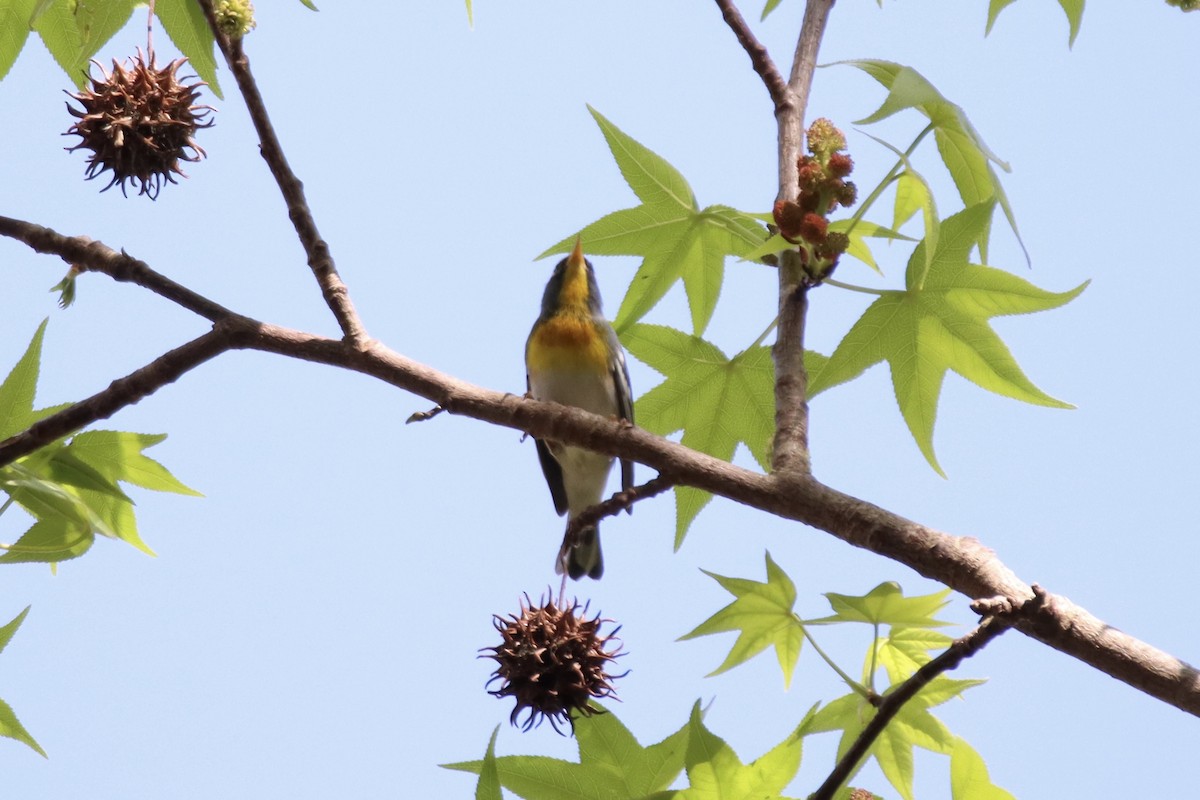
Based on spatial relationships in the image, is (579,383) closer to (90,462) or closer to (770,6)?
(770,6)

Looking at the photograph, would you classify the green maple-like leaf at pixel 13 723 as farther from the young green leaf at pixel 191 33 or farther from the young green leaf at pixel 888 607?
the young green leaf at pixel 888 607

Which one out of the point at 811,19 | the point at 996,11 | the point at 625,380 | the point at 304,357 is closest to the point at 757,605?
the point at 304,357

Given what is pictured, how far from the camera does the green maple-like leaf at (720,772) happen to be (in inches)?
72.7

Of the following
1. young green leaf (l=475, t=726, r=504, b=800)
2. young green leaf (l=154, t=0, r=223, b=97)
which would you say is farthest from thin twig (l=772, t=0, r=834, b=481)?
young green leaf (l=154, t=0, r=223, b=97)

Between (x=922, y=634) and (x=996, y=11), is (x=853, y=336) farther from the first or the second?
(x=996, y=11)

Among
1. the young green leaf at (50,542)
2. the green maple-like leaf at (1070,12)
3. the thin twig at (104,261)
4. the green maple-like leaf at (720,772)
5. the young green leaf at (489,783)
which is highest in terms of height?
the green maple-like leaf at (1070,12)

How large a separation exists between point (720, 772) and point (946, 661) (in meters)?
0.43

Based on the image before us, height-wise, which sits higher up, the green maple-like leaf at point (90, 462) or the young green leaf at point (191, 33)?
the young green leaf at point (191, 33)

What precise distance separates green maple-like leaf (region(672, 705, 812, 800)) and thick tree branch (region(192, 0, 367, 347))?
1.02 meters

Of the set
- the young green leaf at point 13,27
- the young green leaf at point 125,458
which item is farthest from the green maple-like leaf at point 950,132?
the young green leaf at point 13,27

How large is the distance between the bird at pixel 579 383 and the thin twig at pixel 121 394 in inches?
96.5

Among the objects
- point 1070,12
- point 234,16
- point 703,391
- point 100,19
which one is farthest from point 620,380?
point 234,16

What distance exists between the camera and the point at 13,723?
7.66 ft

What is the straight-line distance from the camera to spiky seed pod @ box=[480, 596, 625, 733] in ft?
7.07
